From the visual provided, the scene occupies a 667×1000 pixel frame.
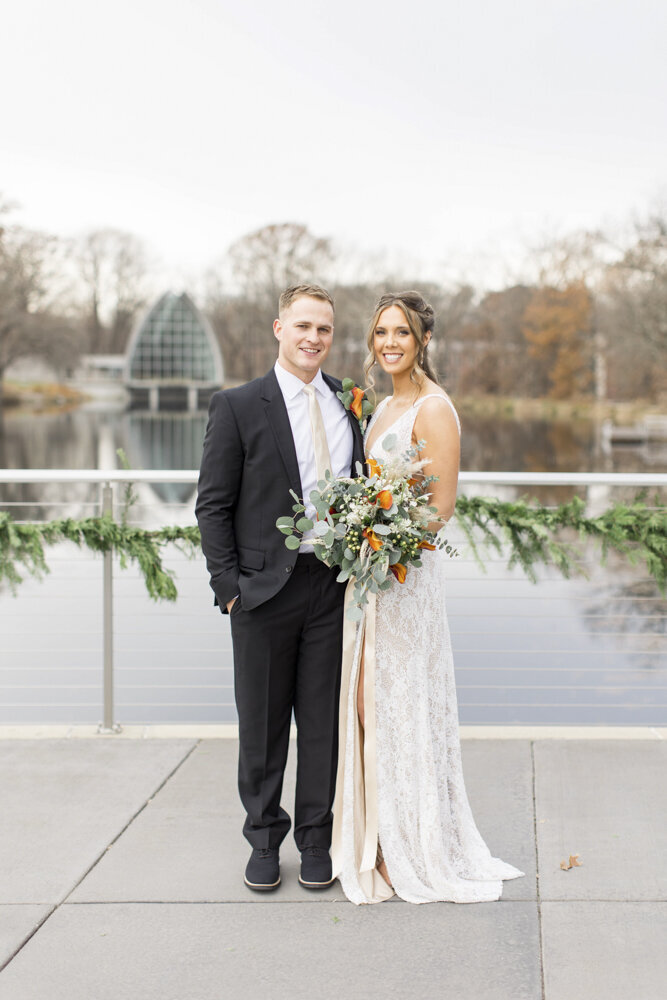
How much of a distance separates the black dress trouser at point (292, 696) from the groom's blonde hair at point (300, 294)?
80 cm

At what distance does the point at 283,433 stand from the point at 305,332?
0.33 m

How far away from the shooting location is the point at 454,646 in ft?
31.4

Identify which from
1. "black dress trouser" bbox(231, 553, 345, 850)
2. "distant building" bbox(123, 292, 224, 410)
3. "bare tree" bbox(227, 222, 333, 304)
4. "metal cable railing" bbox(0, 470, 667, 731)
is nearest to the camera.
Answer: "black dress trouser" bbox(231, 553, 345, 850)

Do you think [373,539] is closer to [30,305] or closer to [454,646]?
[454,646]

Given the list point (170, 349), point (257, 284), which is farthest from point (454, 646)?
point (170, 349)

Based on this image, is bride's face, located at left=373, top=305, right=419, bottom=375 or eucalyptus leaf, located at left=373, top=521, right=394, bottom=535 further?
bride's face, located at left=373, top=305, right=419, bottom=375

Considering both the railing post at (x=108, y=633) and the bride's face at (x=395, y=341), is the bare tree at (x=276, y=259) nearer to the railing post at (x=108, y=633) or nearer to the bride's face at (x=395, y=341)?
the railing post at (x=108, y=633)

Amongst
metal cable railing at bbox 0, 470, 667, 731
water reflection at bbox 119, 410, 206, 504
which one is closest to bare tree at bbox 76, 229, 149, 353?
water reflection at bbox 119, 410, 206, 504

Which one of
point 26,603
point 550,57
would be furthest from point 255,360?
point 26,603

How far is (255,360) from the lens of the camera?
6712 cm

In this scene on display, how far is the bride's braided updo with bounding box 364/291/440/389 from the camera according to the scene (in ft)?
10.6

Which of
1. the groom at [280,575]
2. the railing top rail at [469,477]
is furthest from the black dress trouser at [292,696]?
the railing top rail at [469,477]

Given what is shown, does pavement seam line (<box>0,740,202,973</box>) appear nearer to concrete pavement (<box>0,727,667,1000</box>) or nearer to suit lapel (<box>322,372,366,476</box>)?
concrete pavement (<box>0,727,667,1000</box>)

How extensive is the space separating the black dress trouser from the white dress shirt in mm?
196
